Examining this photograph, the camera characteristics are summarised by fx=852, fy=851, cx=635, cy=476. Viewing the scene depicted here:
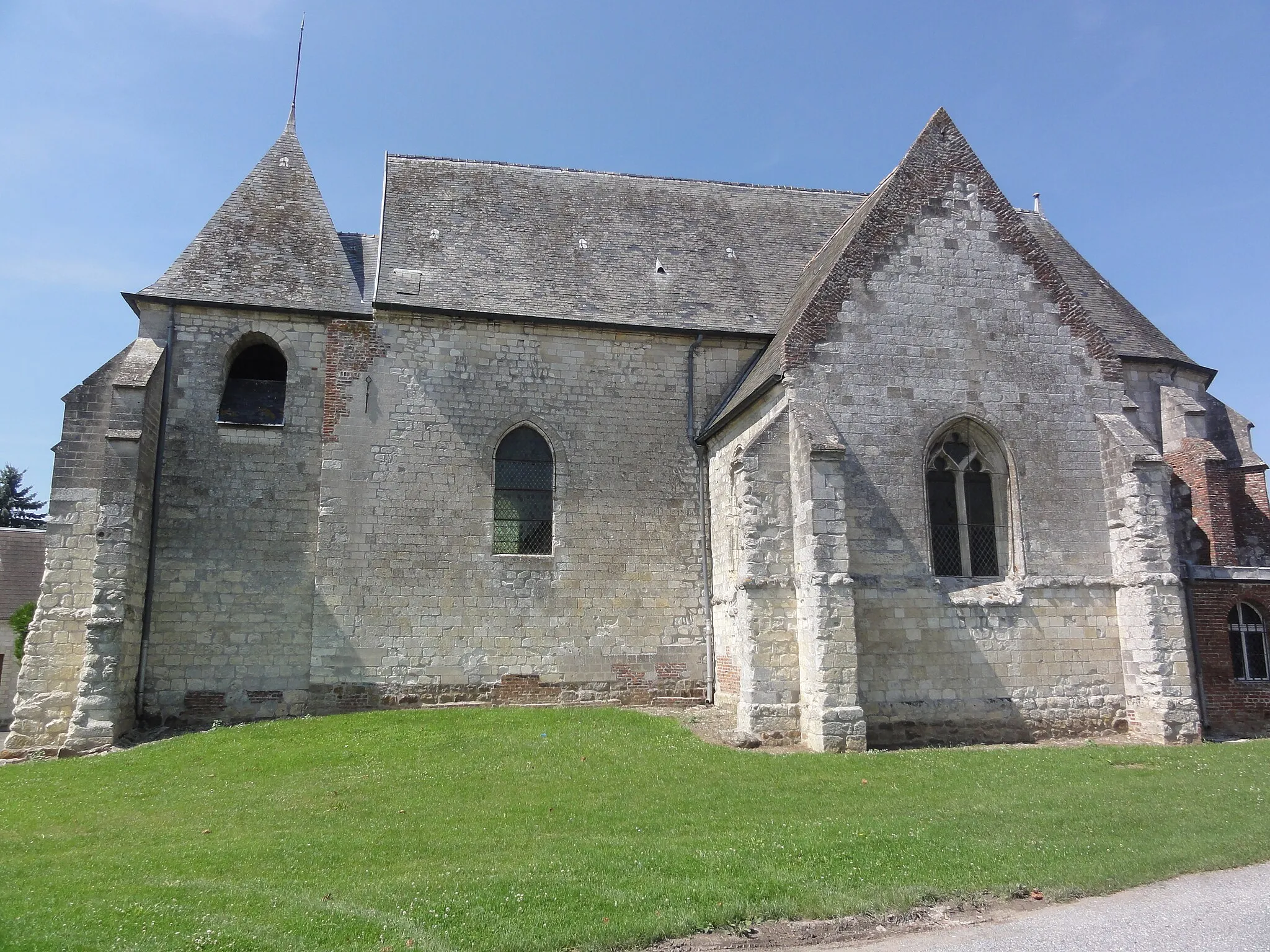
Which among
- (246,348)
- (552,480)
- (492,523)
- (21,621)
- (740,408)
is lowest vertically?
(21,621)

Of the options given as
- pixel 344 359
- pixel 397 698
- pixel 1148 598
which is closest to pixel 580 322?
pixel 344 359

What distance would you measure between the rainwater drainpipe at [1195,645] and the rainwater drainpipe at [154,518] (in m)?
17.2

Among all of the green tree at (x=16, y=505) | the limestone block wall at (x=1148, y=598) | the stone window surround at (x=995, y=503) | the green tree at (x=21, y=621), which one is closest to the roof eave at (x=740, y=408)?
the stone window surround at (x=995, y=503)

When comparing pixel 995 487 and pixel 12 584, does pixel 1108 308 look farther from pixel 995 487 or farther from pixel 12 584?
pixel 12 584

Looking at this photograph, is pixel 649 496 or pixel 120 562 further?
pixel 649 496

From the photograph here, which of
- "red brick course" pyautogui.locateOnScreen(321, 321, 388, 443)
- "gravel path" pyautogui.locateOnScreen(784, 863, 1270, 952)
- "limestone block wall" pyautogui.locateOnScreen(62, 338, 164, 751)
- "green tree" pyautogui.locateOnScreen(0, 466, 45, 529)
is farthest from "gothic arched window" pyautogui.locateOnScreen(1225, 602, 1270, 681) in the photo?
"green tree" pyautogui.locateOnScreen(0, 466, 45, 529)

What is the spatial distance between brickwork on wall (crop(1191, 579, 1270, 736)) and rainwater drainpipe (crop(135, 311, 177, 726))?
57.3ft

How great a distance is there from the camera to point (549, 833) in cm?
803

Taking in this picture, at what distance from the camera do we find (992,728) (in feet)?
42.7

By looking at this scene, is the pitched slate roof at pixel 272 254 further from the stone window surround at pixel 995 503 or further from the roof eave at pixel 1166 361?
the roof eave at pixel 1166 361

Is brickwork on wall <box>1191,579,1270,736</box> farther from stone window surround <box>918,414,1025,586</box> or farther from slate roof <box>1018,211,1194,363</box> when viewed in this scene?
slate roof <box>1018,211,1194,363</box>

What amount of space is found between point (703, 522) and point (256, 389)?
8656 millimetres

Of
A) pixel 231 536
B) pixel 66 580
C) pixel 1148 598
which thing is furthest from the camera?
pixel 231 536

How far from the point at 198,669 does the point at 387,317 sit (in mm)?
6952
